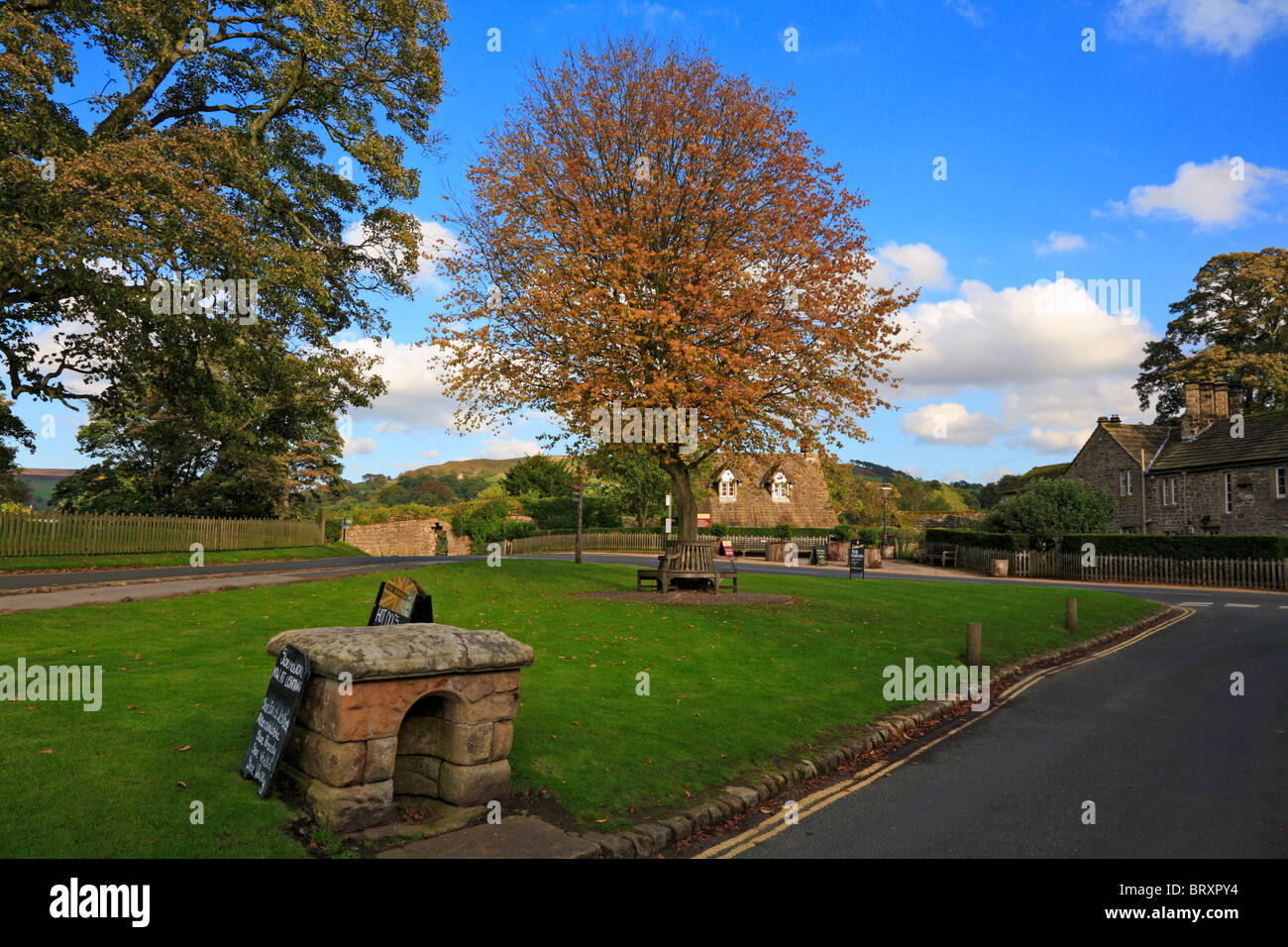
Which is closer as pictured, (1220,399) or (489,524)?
(1220,399)

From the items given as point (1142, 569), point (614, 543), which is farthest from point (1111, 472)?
point (614, 543)

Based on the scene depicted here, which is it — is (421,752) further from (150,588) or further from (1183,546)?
(1183,546)

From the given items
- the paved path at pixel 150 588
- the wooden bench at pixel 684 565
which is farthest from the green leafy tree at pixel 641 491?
the wooden bench at pixel 684 565

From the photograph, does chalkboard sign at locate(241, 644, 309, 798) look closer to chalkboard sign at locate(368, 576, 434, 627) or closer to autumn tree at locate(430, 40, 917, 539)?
chalkboard sign at locate(368, 576, 434, 627)

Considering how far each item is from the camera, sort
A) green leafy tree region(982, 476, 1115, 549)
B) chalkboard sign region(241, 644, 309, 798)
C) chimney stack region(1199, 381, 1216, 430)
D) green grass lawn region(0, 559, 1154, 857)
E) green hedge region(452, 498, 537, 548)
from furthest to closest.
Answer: green hedge region(452, 498, 537, 548)
chimney stack region(1199, 381, 1216, 430)
green leafy tree region(982, 476, 1115, 549)
chalkboard sign region(241, 644, 309, 798)
green grass lawn region(0, 559, 1154, 857)

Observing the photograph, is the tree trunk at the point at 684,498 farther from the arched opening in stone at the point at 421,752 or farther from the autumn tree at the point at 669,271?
the arched opening in stone at the point at 421,752

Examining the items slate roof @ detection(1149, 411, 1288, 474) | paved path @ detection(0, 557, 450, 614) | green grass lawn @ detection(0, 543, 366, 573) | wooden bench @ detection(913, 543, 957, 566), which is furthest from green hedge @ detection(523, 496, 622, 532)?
slate roof @ detection(1149, 411, 1288, 474)

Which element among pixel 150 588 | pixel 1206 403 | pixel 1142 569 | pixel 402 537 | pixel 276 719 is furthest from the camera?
pixel 402 537

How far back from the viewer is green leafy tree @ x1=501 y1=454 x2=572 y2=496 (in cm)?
6488

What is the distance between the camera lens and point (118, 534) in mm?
28750

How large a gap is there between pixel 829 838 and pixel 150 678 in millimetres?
7172

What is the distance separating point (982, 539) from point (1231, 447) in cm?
1722

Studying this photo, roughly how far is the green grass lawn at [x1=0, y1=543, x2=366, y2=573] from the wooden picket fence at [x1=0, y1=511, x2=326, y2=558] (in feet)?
2.04

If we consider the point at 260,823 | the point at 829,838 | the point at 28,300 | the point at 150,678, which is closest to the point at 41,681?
the point at 150,678
